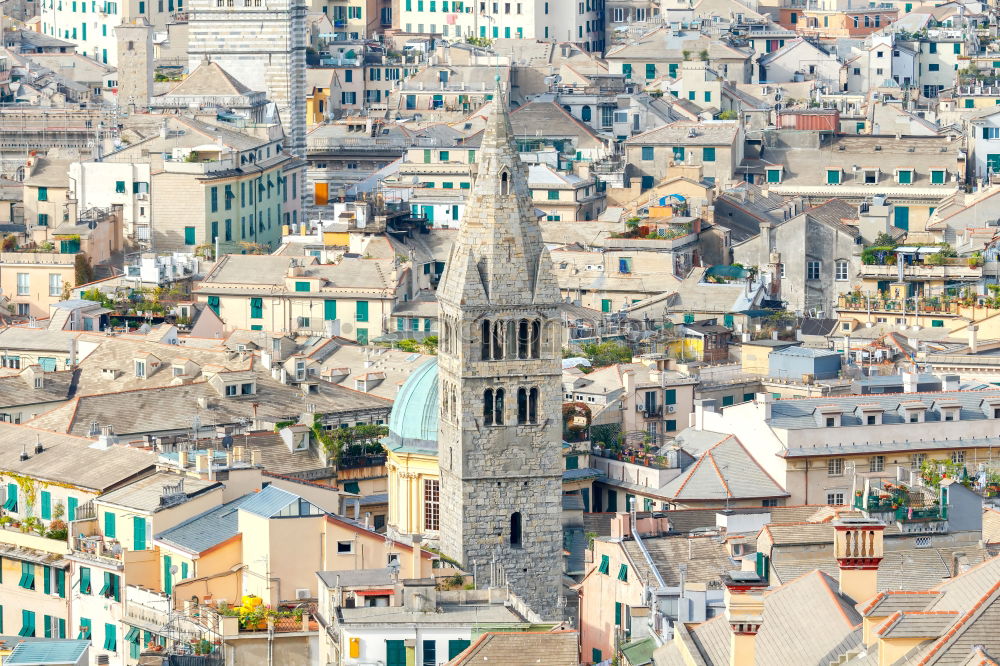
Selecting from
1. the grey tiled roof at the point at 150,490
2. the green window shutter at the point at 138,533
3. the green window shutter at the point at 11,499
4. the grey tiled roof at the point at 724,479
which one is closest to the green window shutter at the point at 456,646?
the grey tiled roof at the point at 150,490

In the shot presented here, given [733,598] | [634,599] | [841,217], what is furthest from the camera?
[841,217]

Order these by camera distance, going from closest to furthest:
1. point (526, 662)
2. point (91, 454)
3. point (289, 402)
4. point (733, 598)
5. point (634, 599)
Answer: point (733, 598)
point (526, 662)
point (634, 599)
point (91, 454)
point (289, 402)

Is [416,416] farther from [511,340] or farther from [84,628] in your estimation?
[84,628]

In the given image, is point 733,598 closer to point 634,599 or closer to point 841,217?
point 634,599

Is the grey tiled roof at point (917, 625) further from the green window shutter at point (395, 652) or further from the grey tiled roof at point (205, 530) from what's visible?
the grey tiled roof at point (205, 530)

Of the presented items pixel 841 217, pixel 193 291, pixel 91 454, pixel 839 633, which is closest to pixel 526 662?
pixel 839 633
